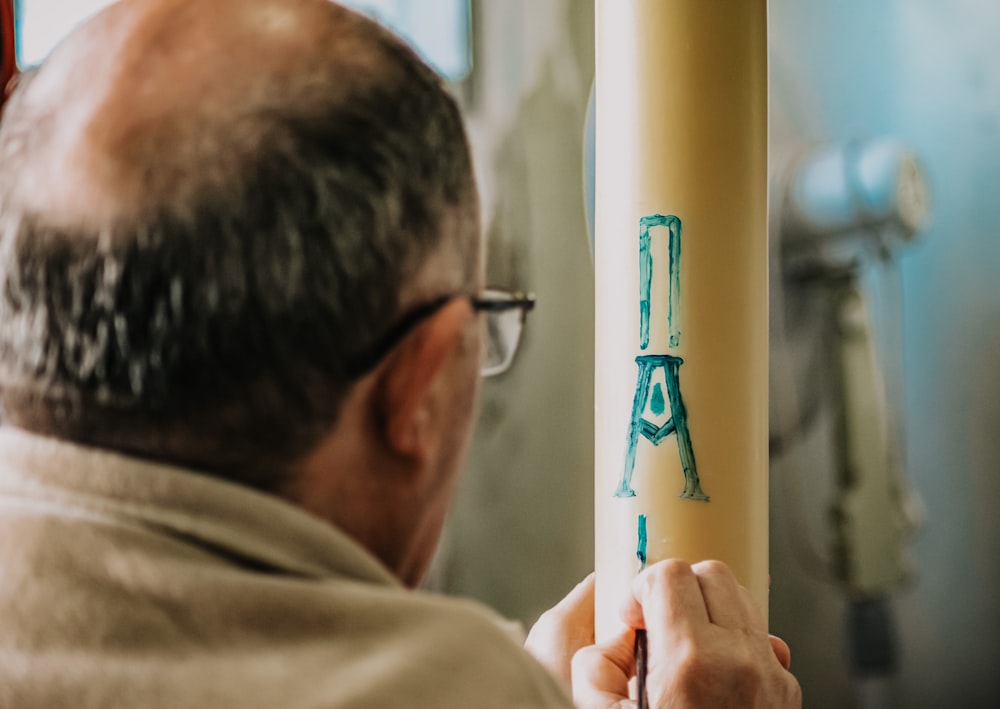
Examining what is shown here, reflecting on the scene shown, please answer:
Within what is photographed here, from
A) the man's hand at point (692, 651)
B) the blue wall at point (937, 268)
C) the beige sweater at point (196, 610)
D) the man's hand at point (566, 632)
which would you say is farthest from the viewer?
the blue wall at point (937, 268)

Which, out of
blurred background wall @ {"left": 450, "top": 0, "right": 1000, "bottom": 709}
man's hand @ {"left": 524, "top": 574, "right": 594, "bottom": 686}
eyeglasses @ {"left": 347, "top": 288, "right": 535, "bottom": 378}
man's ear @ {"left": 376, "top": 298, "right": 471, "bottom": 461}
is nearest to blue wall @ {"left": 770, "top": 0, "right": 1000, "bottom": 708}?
blurred background wall @ {"left": 450, "top": 0, "right": 1000, "bottom": 709}

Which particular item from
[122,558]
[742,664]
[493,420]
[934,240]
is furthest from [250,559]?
[934,240]

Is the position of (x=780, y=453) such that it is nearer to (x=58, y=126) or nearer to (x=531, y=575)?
(x=531, y=575)

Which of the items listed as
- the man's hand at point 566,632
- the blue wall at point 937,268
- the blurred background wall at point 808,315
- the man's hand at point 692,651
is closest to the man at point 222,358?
the man's hand at point 692,651

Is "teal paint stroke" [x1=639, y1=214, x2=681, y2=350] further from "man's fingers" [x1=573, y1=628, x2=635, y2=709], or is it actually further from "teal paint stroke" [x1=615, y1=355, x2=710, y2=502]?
"man's fingers" [x1=573, y1=628, x2=635, y2=709]

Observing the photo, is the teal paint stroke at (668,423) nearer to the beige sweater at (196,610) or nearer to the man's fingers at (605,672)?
the man's fingers at (605,672)

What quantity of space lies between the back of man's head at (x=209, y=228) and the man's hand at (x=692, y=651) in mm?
302

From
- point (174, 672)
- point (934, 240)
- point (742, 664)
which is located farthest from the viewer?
point (934, 240)

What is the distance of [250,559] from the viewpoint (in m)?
0.40

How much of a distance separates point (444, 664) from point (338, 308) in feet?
0.50

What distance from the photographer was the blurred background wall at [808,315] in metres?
1.05

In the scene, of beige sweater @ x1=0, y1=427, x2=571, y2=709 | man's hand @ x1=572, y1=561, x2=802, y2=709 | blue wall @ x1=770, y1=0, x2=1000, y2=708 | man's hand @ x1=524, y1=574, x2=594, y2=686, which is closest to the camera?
beige sweater @ x1=0, y1=427, x2=571, y2=709

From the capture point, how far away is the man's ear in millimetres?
446

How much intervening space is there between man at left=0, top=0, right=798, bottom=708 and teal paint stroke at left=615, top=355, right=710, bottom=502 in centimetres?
23
